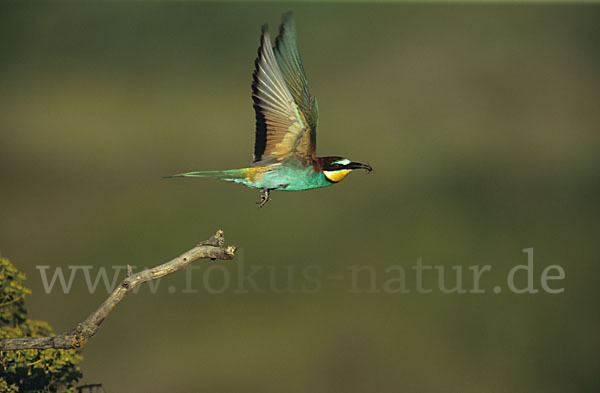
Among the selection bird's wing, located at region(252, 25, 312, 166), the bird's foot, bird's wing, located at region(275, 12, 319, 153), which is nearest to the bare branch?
the bird's foot

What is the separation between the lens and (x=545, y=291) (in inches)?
247

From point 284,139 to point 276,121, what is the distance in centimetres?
5

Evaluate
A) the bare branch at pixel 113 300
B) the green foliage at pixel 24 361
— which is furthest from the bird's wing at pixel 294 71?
the green foliage at pixel 24 361

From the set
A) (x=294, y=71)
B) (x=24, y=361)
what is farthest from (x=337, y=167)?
(x=24, y=361)

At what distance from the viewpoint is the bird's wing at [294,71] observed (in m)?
1.91

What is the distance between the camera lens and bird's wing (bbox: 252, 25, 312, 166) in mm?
1892

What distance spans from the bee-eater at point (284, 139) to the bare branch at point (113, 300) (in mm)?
186

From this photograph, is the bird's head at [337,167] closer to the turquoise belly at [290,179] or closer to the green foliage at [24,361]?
the turquoise belly at [290,179]

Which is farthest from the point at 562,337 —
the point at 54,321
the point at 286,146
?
the point at 286,146

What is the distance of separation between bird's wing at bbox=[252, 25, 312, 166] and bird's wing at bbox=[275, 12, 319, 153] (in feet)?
0.12

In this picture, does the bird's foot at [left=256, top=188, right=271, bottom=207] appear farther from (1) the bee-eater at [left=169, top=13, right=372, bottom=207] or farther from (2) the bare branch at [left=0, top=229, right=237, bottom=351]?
(2) the bare branch at [left=0, top=229, right=237, bottom=351]

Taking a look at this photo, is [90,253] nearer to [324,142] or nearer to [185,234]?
[185,234]

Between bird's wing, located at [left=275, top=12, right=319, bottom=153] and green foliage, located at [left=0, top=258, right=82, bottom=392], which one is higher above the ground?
bird's wing, located at [left=275, top=12, right=319, bottom=153]

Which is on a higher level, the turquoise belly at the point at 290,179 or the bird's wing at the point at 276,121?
the bird's wing at the point at 276,121
